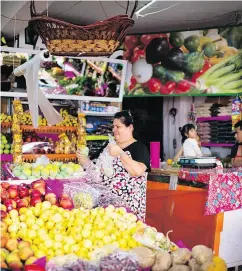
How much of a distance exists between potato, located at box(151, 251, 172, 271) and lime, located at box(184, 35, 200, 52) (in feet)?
18.4

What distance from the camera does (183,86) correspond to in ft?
25.7

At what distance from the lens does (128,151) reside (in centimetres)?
383

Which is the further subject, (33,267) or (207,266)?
(207,266)

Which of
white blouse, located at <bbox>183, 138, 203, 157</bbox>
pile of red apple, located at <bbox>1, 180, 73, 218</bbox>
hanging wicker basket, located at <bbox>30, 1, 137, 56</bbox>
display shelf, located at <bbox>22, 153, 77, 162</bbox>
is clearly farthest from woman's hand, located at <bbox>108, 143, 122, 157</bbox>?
display shelf, located at <bbox>22, 153, 77, 162</bbox>

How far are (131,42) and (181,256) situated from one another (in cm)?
612

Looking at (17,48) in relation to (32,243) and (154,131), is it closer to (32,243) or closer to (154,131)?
(154,131)

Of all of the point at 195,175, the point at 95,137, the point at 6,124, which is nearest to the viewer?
the point at 195,175

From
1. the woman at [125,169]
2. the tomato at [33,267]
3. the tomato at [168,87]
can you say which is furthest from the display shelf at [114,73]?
the tomato at [33,267]

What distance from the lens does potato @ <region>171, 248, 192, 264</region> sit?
264 centimetres

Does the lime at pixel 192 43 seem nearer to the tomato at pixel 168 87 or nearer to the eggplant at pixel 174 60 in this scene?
the eggplant at pixel 174 60


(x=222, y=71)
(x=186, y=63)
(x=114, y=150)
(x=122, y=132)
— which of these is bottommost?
(x=114, y=150)

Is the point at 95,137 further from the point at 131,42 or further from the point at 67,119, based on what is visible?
the point at 131,42

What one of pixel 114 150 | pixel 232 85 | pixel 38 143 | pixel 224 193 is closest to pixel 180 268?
pixel 114 150

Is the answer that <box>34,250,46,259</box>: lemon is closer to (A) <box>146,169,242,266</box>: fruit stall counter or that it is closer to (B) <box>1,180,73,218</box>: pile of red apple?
(B) <box>1,180,73,218</box>: pile of red apple
